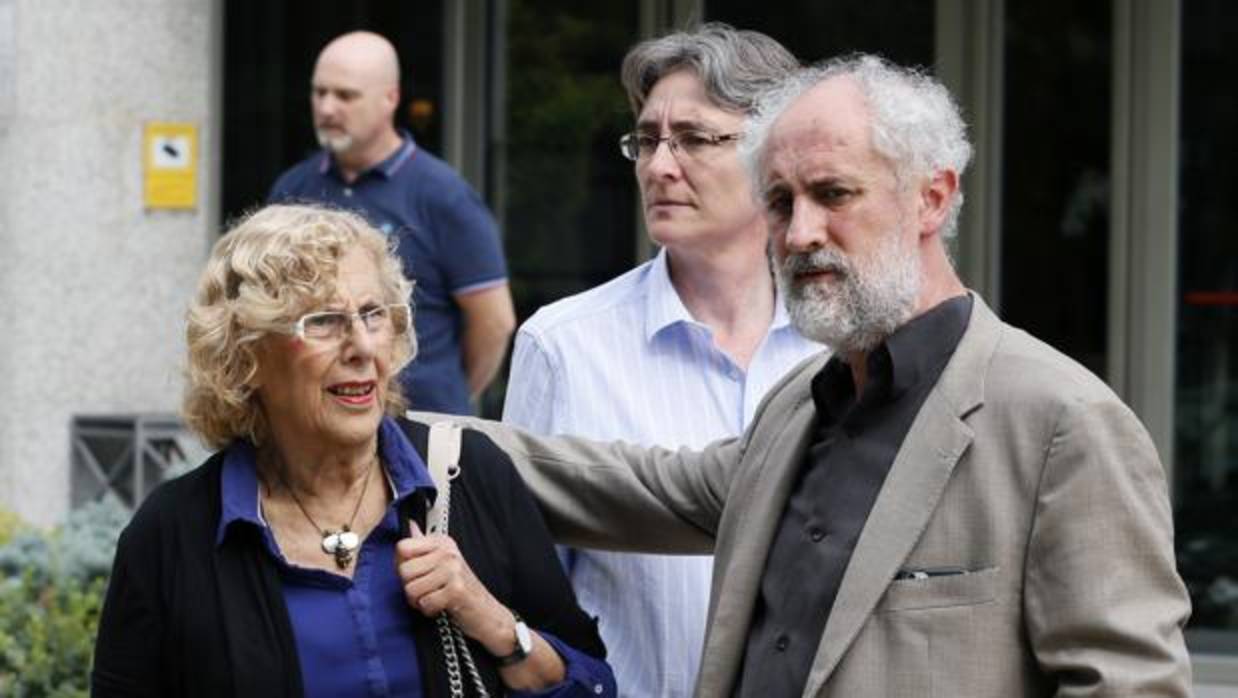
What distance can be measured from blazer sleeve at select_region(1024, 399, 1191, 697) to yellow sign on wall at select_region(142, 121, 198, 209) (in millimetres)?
6517

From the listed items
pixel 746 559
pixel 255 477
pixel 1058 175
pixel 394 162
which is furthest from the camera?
pixel 1058 175

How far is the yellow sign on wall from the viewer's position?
9078 mm

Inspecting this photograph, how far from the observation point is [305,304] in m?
3.47

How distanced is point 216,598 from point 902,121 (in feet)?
3.82

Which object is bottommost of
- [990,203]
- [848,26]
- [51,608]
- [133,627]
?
[51,608]

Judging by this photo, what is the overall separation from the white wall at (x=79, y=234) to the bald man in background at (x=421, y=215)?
1416mm

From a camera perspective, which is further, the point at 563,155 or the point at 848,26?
the point at 563,155

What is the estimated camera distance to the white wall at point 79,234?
885 cm

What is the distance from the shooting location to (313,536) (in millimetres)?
3533

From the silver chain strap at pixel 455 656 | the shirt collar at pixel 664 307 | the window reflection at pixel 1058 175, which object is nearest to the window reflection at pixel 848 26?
the window reflection at pixel 1058 175

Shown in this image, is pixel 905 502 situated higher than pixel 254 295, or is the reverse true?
pixel 254 295

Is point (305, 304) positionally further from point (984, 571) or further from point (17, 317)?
point (17, 317)

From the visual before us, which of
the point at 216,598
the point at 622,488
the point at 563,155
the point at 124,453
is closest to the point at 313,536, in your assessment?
the point at 216,598

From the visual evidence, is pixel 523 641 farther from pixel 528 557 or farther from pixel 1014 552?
pixel 1014 552
